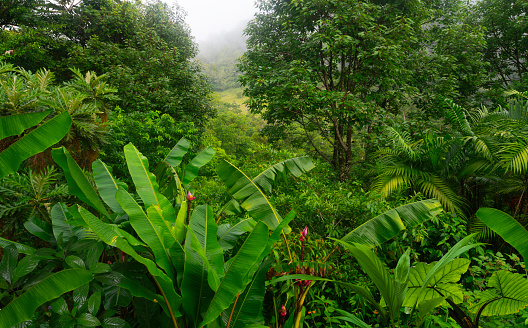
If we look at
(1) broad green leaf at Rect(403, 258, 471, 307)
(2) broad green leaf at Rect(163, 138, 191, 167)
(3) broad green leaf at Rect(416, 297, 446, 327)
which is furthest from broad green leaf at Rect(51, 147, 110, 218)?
(1) broad green leaf at Rect(403, 258, 471, 307)

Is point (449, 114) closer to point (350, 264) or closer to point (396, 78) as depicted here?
point (396, 78)

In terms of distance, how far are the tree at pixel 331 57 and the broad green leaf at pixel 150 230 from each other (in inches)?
205

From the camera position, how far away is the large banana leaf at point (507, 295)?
5.61ft

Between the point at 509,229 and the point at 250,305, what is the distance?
2.03 metres

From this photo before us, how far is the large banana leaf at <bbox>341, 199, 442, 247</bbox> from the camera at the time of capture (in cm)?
256

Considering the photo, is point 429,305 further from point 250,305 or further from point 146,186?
point 146,186

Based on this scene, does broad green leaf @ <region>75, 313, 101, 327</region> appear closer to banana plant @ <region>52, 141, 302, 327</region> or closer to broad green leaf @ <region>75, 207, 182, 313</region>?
banana plant @ <region>52, 141, 302, 327</region>

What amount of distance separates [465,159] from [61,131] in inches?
266

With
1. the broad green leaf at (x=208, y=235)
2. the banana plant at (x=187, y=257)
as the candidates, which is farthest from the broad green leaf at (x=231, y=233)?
the broad green leaf at (x=208, y=235)

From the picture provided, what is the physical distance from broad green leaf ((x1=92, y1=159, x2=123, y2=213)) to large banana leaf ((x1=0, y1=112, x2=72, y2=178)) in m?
0.80

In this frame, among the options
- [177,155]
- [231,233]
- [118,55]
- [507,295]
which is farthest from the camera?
[118,55]

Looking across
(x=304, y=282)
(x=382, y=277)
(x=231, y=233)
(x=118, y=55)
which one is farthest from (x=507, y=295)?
(x=118, y=55)

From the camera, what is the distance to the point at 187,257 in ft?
5.53

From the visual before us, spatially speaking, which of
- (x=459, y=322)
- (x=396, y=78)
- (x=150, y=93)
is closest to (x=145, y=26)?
(x=150, y=93)
